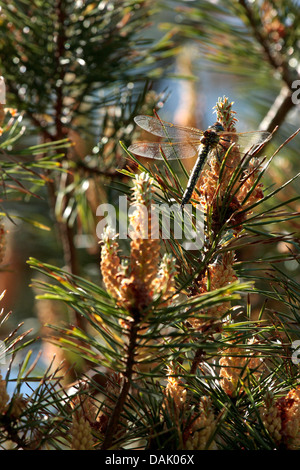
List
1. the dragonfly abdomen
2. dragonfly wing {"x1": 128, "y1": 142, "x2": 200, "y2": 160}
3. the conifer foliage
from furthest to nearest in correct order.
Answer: dragonfly wing {"x1": 128, "y1": 142, "x2": 200, "y2": 160} < the dragonfly abdomen < the conifer foliage

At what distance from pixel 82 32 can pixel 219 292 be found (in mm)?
767

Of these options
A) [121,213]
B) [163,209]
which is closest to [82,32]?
[121,213]

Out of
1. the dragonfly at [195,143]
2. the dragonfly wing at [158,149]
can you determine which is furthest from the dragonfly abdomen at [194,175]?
the dragonfly wing at [158,149]

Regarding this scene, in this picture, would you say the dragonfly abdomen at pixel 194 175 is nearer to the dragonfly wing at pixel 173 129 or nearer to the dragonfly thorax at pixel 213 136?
the dragonfly thorax at pixel 213 136

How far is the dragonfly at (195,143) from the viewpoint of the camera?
0.56 meters

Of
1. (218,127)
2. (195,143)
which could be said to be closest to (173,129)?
(195,143)

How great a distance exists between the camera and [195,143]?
2.41ft

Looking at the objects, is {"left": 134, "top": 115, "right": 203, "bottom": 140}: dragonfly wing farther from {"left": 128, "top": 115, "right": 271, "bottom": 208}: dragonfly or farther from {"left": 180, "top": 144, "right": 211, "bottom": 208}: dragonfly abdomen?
{"left": 180, "top": 144, "right": 211, "bottom": 208}: dragonfly abdomen

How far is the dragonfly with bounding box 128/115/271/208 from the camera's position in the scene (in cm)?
→ 56

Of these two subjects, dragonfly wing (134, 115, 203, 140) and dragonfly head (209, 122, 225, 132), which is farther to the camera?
dragonfly wing (134, 115, 203, 140)

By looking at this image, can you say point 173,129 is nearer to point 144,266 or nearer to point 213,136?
point 213,136

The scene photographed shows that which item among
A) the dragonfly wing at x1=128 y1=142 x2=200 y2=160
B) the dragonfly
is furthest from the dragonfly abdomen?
the dragonfly wing at x1=128 y1=142 x2=200 y2=160

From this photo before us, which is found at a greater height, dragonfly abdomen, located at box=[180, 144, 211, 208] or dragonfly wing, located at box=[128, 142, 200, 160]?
dragonfly wing, located at box=[128, 142, 200, 160]
